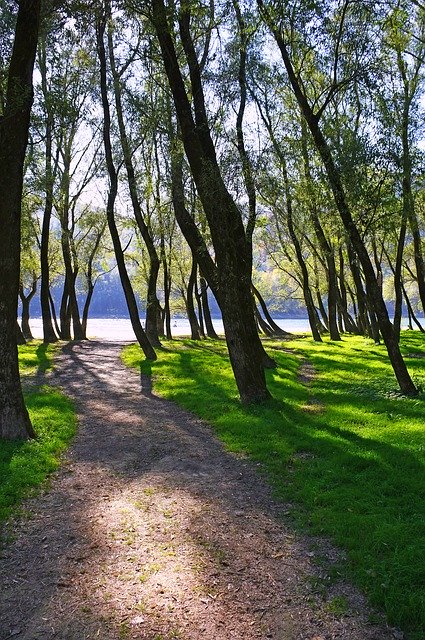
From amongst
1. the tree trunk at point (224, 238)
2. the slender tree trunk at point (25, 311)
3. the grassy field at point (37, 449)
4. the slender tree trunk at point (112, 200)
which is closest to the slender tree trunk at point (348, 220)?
the tree trunk at point (224, 238)

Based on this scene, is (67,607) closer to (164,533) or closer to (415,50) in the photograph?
(164,533)

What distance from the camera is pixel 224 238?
41.4 feet

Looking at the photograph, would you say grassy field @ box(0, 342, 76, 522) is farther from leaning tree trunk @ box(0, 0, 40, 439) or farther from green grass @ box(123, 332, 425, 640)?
green grass @ box(123, 332, 425, 640)

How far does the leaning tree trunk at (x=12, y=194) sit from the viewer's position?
30.3ft

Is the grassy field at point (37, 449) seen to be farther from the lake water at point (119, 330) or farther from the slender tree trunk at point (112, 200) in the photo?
the lake water at point (119, 330)

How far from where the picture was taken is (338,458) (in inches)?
330

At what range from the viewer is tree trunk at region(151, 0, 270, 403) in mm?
12539

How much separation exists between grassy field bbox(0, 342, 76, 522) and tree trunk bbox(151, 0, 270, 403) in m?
4.89

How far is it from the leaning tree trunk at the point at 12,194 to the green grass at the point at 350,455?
15.9 feet

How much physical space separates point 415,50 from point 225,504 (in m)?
23.5

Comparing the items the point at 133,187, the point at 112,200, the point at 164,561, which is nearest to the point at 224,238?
the point at 164,561

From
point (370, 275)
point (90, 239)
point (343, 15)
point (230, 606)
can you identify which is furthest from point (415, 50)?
point (90, 239)

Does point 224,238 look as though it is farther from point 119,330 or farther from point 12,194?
point 119,330

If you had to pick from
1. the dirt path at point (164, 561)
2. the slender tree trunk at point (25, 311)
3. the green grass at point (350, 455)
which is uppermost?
the slender tree trunk at point (25, 311)
